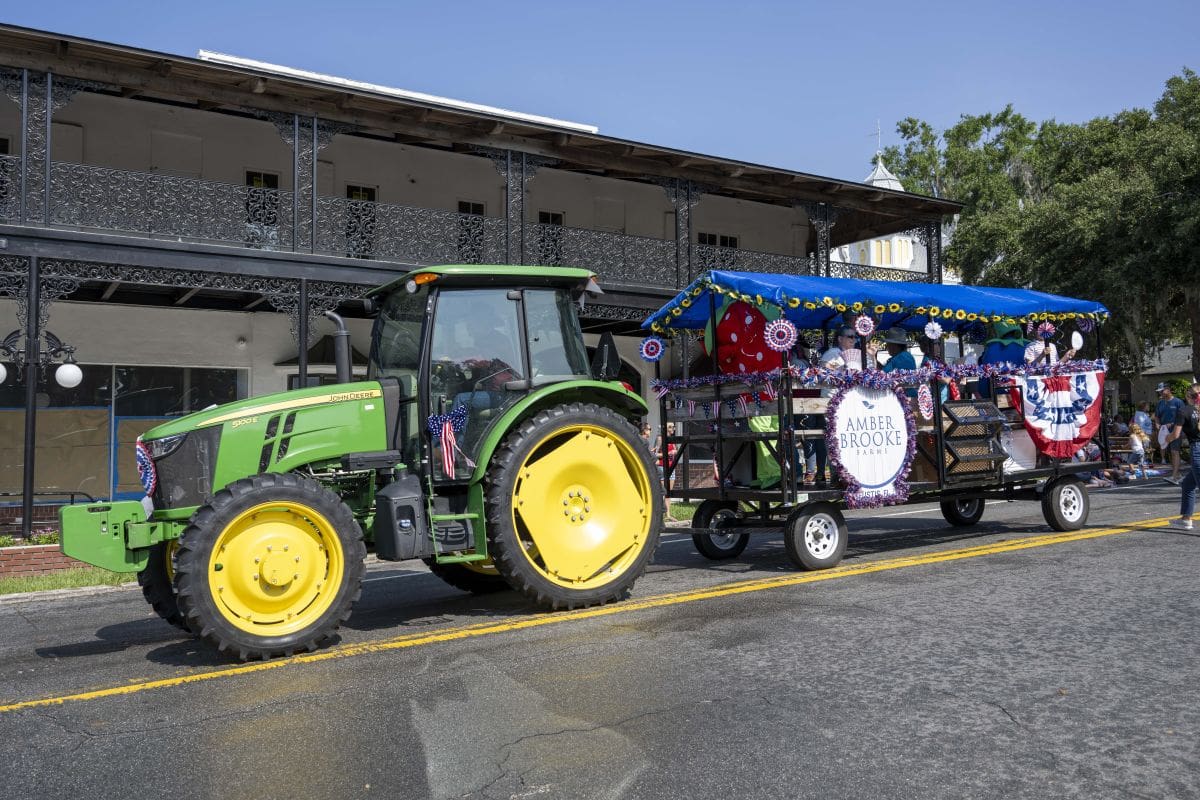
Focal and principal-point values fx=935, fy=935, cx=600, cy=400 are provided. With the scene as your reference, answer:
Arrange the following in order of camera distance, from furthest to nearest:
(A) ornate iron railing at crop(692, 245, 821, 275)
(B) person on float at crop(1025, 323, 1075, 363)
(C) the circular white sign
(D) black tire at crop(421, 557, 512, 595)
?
(A) ornate iron railing at crop(692, 245, 821, 275)
(B) person on float at crop(1025, 323, 1075, 363)
(C) the circular white sign
(D) black tire at crop(421, 557, 512, 595)

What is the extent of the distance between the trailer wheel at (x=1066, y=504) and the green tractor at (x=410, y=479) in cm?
589

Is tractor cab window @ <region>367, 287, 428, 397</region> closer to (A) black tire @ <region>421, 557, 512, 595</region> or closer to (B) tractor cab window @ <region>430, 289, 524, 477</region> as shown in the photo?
(B) tractor cab window @ <region>430, 289, 524, 477</region>

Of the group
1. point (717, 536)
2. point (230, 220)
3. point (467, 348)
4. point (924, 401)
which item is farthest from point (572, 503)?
point (230, 220)

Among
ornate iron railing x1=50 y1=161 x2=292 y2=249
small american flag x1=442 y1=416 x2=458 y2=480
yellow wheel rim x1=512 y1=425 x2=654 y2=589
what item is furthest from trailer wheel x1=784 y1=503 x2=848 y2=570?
ornate iron railing x1=50 y1=161 x2=292 y2=249

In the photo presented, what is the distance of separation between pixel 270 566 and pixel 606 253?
15000mm

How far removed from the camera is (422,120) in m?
17.4

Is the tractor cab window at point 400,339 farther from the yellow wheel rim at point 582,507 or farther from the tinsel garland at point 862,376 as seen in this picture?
the tinsel garland at point 862,376

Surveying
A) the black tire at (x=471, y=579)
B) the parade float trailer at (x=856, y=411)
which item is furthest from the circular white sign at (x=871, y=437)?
the black tire at (x=471, y=579)

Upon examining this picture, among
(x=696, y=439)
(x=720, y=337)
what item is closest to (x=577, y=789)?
(x=696, y=439)

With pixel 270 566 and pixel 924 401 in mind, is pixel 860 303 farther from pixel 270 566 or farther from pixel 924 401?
pixel 270 566

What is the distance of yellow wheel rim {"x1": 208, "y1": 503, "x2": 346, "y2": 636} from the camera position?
5.34 m

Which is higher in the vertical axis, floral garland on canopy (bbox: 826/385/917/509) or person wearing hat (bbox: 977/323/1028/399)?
person wearing hat (bbox: 977/323/1028/399)

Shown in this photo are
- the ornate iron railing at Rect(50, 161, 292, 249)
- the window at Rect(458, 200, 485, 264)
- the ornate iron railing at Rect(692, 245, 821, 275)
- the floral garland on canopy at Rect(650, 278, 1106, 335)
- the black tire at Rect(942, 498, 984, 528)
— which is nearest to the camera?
the floral garland on canopy at Rect(650, 278, 1106, 335)

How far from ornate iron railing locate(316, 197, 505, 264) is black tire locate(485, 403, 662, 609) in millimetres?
11371
